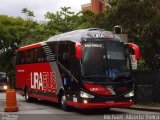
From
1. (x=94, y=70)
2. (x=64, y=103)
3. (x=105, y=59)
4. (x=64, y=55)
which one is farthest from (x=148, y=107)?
(x=64, y=55)

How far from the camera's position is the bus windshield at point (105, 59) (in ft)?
63.5

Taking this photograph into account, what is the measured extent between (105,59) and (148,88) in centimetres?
491

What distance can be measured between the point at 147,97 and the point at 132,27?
6029 millimetres

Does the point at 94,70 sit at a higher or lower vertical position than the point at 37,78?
higher

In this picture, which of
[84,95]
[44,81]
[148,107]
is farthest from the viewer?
[44,81]

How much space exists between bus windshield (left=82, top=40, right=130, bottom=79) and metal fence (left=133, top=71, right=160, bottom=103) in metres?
4.03

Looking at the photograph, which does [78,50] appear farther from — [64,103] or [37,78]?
[37,78]

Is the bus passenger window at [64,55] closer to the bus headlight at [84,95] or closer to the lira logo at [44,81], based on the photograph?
the lira logo at [44,81]

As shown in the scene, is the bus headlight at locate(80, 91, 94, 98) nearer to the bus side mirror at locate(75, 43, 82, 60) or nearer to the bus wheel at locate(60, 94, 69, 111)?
the bus side mirror at locate(75, 43, 82, 60)

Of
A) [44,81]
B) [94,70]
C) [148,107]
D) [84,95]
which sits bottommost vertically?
[148,107]

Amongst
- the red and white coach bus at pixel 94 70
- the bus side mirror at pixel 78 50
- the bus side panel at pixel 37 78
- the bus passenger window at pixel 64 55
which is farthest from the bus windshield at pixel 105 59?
the bus side panel at pixel 37 78

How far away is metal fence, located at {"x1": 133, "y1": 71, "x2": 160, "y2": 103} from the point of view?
2344 centimetres

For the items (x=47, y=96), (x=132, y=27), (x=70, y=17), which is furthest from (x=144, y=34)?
(x=70, y=17)

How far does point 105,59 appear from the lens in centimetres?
1953
